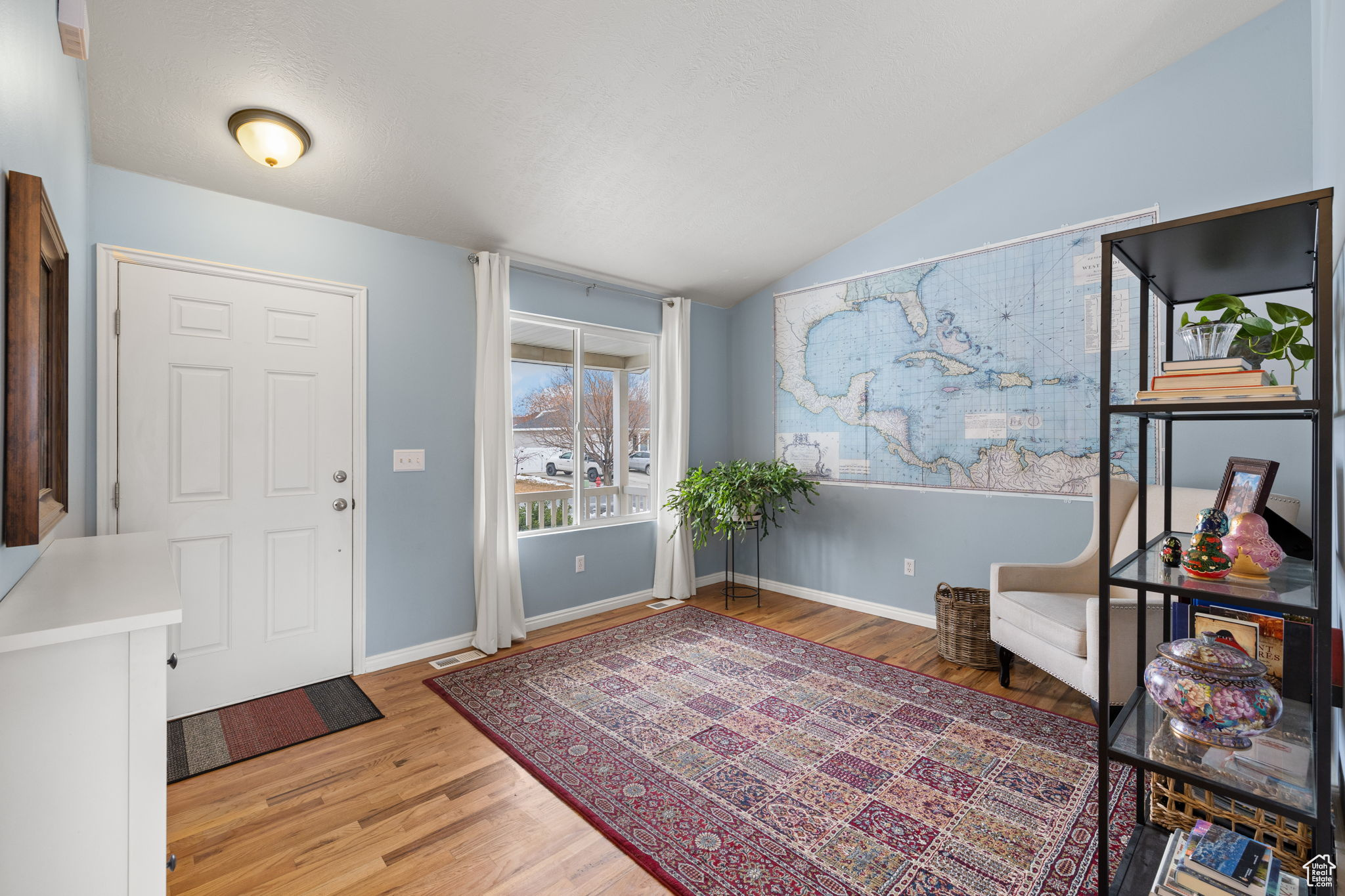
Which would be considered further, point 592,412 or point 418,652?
point 592,412

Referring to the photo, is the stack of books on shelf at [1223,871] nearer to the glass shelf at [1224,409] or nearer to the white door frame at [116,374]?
the glass shelf at [1224,409]

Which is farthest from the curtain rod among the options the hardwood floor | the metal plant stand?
the hardwood floor

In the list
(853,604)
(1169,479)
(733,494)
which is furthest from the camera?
(853,604)

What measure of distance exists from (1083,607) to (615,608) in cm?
272

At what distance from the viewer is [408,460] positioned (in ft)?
10.3

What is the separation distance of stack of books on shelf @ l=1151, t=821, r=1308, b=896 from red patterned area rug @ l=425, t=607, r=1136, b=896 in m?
0.37

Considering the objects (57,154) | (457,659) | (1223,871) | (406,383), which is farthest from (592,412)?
(1223,871)

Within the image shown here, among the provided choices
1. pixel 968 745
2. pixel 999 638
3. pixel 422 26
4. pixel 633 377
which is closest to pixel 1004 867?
pixel 968 745

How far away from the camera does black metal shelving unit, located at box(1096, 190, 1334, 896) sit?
1102 mm

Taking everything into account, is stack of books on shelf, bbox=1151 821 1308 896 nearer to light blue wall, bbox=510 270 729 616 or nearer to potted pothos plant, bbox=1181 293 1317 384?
potted pothos plant, bbox=1181 293 1317 384

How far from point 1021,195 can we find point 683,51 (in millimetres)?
2149

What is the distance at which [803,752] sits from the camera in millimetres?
2281

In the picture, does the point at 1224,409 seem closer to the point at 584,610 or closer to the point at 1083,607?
the point at 1083,607

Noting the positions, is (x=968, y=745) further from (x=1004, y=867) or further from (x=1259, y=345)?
(x=1259, y=345)
